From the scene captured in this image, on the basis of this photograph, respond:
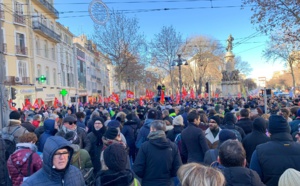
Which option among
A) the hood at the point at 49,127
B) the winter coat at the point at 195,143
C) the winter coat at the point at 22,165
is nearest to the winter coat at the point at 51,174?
the winter coat at the point at 22,165

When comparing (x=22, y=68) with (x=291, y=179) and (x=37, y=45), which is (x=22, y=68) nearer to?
(x=37, y=45)

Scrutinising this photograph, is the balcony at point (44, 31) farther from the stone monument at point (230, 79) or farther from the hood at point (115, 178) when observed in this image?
the hood at point (115, 178)

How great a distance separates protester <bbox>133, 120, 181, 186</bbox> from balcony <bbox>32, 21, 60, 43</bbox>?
2933 cm

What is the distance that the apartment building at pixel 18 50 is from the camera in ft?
84.1

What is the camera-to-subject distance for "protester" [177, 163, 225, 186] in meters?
1.72

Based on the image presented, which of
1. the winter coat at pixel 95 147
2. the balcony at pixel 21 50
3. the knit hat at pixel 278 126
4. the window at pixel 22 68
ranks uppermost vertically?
the balcony at pixel 21 50

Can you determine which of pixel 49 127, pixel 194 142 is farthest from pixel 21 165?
pixel 194 142

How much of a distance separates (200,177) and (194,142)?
10.2 ft

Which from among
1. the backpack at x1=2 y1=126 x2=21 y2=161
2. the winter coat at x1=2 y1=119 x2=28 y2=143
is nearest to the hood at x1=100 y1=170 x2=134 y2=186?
the backpack at x1=2 y1=126 x2=21 y2=161

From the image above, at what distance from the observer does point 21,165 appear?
353 cm

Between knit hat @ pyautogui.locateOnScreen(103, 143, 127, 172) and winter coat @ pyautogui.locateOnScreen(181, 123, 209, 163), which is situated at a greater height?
knit hat @ pyautogui.locateOnScreen(103, 143, 127, 172)

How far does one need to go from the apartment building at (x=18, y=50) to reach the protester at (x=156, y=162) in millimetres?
24790

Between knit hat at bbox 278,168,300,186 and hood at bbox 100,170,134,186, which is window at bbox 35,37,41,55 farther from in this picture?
knit hat at bbox 278,168,300,186

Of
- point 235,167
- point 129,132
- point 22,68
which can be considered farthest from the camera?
point 22,68
